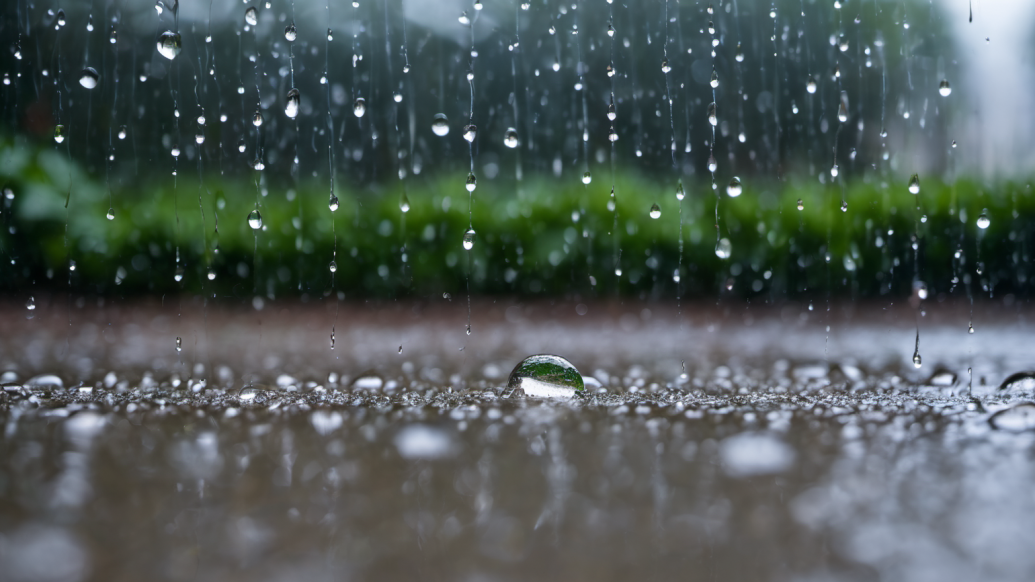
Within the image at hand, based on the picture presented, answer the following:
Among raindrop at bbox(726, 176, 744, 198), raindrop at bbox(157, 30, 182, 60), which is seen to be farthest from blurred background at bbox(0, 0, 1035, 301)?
raindrop at bbox(726, 176, 744, 198)

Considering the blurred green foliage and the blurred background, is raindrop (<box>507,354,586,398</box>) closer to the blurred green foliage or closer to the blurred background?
the blurred background

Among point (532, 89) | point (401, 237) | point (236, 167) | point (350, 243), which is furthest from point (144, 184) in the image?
point (532, 89)

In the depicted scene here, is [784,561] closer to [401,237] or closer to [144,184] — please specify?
[401,237]

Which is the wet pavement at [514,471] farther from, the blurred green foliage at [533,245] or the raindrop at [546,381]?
the blurred green foliage at [533,245]

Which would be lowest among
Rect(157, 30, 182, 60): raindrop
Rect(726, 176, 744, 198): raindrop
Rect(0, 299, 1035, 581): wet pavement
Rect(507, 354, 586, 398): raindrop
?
Rect(0, 299, 1035, 581): wet pavement

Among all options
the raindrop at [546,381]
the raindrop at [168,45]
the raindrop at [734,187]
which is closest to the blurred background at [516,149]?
the raindrop at [168,45]
